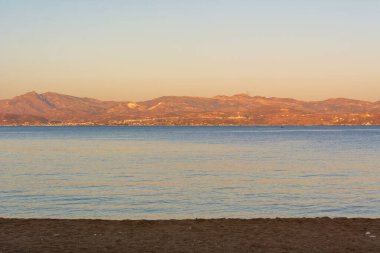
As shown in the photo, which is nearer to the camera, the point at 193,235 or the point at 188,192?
the point at 193,235

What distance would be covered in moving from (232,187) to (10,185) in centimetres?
1583

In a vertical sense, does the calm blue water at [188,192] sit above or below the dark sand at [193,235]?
below

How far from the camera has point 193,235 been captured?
1950 cm

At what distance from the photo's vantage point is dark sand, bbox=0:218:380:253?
17.4 metres

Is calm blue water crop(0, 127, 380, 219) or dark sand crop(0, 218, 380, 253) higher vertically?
dark sand crop(0, 218, 380, 253)

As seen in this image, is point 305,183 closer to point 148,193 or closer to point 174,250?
point 148,193

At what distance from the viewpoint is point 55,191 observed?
3772cm

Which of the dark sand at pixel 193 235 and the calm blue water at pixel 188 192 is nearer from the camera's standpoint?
the dark sand at pixel 193 235

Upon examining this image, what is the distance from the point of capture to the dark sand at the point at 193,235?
1738cm

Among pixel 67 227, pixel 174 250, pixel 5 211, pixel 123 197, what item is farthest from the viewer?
pixel 123 197

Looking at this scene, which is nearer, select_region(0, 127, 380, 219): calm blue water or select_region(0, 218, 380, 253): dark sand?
select_region(0, 218, 380, 253): dark sand

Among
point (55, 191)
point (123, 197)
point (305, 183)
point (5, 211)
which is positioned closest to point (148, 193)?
point (123, 197)

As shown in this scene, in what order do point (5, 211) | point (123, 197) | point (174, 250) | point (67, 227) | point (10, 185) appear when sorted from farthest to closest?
point (10, 185), point (123, 197), point (5, 211), point (67, 227), point (174, 250)

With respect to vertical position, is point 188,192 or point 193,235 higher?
point 193,235
